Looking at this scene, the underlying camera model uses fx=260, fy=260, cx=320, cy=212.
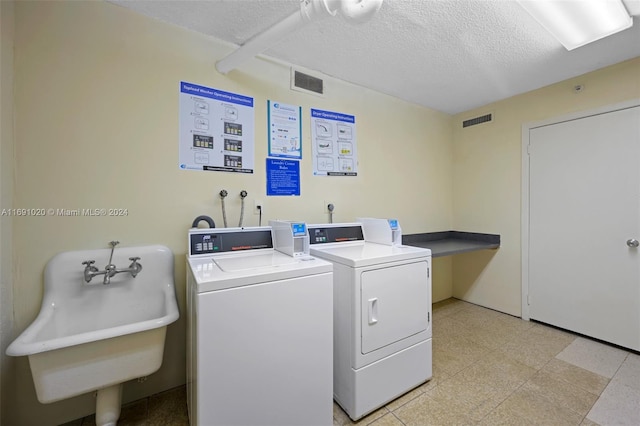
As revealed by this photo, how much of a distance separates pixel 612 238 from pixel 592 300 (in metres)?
0.61

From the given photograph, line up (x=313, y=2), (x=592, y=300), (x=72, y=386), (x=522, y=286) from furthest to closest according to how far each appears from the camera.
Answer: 1. (x=522, y=286)
2. (x=592, y=300)
3. (x=313, y=2)
4. (x=72, y=386)

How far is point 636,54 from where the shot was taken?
213 centimetres

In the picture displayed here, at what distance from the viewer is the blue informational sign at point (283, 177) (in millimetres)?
2168

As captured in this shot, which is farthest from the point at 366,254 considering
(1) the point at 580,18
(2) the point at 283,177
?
(1) the point at 580,18

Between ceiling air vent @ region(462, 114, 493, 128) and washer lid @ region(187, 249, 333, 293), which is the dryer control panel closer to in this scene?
washer lid @ region(187, 249, 333, 293)

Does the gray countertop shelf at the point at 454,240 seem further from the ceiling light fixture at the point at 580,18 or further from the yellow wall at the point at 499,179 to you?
the ceiling light fixture at the point at 580,18

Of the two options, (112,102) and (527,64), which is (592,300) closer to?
(527,64)

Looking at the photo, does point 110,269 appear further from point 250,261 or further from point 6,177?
point 250,261

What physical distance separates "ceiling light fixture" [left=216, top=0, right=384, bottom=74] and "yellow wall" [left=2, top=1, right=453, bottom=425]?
1.24ft

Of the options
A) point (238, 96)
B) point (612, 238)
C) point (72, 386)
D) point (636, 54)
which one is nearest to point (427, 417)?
point (72, 386)

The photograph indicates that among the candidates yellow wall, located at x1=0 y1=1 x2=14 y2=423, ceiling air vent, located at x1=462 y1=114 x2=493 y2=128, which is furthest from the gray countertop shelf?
yellow wall, located at x1=0 y1=1 x2=14 y2=423

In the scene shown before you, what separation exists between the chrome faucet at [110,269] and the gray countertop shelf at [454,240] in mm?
2547

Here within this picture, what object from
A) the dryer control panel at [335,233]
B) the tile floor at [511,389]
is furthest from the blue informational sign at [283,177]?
the tile floor at [511,389]

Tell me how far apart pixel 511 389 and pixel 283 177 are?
2290 mm
